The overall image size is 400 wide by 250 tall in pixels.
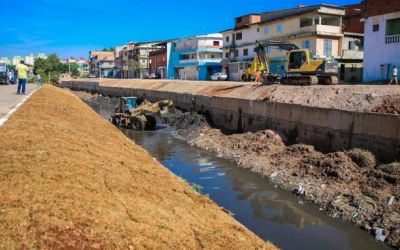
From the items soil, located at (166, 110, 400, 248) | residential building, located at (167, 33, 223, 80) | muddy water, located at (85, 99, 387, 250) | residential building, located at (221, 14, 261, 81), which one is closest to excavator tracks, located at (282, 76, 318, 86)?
soil, located at (166, 110, 400, 248)

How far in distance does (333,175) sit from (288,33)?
40791 mm

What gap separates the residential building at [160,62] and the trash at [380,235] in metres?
75.2

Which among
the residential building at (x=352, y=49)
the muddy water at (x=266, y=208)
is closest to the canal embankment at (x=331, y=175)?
the muddy water at (x=266, y=208)

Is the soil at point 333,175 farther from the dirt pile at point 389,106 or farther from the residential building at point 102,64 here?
the residential building at point 102,64

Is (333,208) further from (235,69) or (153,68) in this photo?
(153,68)

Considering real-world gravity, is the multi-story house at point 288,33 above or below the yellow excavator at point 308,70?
above

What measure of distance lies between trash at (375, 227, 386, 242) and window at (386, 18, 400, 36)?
22746mm

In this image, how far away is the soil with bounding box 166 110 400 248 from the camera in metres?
10.5

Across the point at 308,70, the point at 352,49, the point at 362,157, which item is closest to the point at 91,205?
the point at 362,157

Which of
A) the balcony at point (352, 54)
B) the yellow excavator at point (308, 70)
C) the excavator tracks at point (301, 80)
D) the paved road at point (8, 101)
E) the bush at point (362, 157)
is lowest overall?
the bush at point (362, 157)

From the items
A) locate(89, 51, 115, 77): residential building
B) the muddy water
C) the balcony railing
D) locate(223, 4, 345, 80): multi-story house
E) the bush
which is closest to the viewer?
the muddy water

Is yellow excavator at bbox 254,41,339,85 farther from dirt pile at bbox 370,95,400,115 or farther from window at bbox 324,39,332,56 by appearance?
window at bbox 324,39,332,56

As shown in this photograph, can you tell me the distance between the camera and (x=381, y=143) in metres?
13.7

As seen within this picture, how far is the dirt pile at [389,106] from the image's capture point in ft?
48.3
